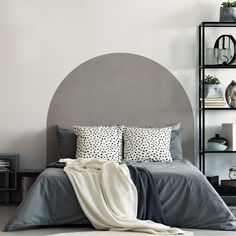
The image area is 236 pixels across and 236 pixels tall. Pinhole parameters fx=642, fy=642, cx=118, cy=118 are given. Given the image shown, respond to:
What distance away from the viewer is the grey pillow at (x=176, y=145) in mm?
6992

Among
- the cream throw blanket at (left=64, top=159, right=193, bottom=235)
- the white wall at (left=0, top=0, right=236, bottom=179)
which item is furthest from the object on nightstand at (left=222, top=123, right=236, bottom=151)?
the cream throw blanket at (left=64, top=159, right=193, bottom=235)

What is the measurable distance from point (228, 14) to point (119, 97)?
4.98ft

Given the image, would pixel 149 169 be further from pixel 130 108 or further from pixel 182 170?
pixel 130 108

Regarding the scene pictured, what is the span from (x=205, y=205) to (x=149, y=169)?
2.27 feet

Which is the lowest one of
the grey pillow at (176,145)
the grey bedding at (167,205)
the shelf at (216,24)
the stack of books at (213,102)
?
the grey bedding at (167,205)

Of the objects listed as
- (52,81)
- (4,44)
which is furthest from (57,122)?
(4,44)

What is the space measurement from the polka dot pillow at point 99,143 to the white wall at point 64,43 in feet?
2.14

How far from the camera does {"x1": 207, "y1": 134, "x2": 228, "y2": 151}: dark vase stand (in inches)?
277

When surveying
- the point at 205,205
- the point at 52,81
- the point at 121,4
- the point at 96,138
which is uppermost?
the point at 121,4

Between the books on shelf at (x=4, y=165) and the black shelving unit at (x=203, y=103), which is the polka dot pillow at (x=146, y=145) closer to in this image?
the black shelving unit at (x=203, y=103)

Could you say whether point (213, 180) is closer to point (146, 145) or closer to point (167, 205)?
point (146, 145)

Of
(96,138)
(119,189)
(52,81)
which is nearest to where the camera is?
(119,189)

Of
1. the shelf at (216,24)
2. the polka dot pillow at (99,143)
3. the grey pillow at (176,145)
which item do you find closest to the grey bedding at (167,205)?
the polka dot pillow at (99,143)

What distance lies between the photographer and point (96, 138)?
22.3 feet
